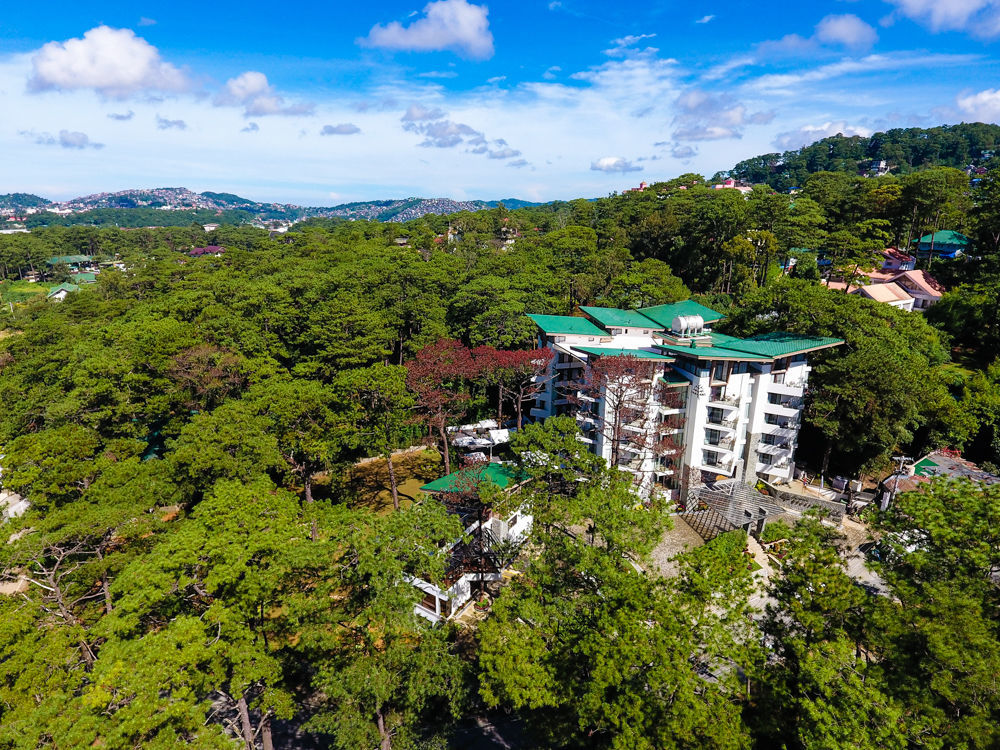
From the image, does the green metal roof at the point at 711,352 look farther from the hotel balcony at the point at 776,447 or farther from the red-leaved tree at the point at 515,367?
the red-leaved tree at the point at 515,367

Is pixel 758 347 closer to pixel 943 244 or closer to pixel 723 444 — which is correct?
pixel 723 444

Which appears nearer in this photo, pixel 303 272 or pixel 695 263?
pixel 303 272

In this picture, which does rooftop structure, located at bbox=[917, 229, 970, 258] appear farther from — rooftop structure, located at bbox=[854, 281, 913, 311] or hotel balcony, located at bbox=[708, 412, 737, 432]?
hotel balcony, located at bbox=[708, 412, 737, 432]

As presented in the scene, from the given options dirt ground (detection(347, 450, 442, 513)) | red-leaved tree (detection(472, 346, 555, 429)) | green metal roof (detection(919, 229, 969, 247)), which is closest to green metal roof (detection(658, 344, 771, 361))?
red-leaved tree (detection(472, 346, 555, 429))

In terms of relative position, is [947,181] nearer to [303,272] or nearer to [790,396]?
[790,396]

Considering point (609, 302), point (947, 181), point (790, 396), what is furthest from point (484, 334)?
point (947, 181)

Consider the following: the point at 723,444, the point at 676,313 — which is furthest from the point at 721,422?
the point at 676,313
